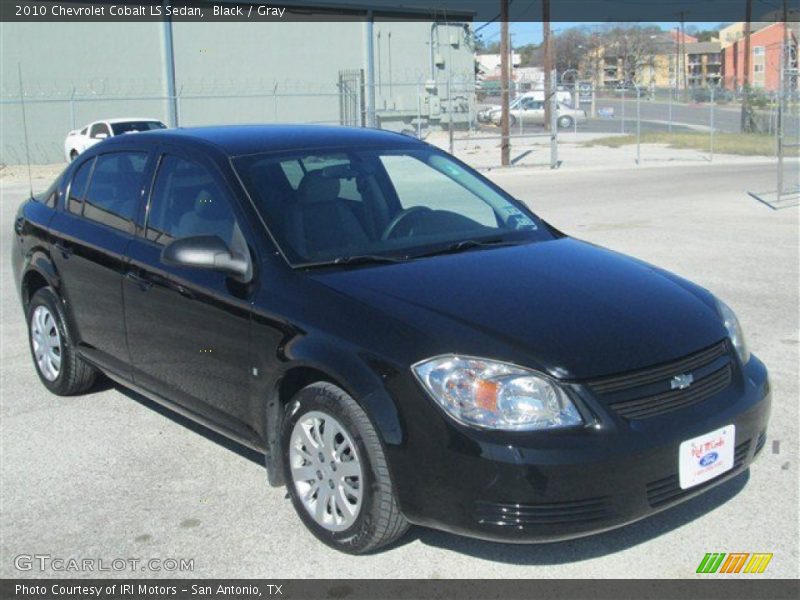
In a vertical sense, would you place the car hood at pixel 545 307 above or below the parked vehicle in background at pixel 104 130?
below

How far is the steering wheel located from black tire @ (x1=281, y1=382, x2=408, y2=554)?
1027mm

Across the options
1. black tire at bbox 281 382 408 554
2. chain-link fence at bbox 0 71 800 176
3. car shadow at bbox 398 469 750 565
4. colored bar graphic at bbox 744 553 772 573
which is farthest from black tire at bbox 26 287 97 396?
chain-link fence at bbox 0 71 800 176

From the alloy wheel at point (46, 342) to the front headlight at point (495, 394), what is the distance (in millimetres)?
3245

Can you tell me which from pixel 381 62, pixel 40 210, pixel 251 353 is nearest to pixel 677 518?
pixel 251 353

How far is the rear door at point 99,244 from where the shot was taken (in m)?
4.95

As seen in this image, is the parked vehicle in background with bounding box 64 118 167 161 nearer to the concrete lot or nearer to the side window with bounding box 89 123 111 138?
the side window with bounding box 89 123 111 138

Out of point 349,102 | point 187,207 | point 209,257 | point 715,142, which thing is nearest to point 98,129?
point 349,102

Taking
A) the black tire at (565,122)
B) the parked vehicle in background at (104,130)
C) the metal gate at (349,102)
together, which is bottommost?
the parked vehicle in background at (104,130)

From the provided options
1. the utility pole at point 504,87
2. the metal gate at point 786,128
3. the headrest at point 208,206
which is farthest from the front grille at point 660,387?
the utility pole at point 504,87

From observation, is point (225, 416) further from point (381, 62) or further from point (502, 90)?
point (381, 62)

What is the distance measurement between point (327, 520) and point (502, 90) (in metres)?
23.0

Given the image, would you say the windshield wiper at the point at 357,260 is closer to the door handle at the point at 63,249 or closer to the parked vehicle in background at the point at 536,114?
the door handle at the point at 63,249

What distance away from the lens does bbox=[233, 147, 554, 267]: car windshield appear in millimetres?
4219

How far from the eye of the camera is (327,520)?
371 centimetres
